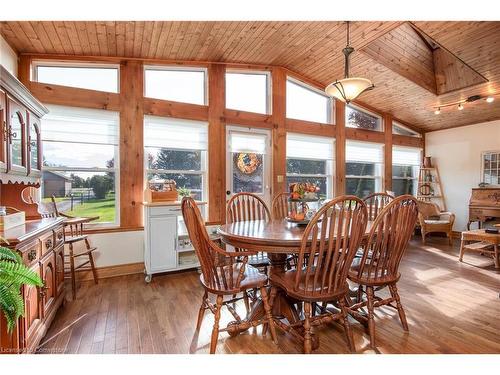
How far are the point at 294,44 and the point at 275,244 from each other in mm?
3164

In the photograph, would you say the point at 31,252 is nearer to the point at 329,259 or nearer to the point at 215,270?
the point at 215,270

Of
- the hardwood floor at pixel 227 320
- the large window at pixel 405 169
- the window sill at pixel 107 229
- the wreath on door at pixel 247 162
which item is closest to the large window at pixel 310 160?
the wreath on door at pixel 247 162

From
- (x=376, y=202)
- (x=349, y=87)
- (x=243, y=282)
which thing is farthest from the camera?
(x=376, y=202)

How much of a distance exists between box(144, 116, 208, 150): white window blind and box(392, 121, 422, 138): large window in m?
4.49

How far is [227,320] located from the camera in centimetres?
224

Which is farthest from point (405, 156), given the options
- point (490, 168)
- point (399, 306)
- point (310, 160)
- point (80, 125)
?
point (80, 125)

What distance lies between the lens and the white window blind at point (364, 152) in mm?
5457

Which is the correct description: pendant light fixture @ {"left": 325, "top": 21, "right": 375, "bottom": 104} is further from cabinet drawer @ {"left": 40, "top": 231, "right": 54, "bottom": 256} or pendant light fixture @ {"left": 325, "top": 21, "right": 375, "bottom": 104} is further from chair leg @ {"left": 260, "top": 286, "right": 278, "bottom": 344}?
cabinet drawer @ {"left": 40, "top": 231, "right": 54, "bottom": 256}

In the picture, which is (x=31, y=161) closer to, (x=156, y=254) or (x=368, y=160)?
(x=156, y=254)

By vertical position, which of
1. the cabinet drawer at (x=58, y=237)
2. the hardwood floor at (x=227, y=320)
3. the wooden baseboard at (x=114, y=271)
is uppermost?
the cabinet drawer at (x=58, y=237)

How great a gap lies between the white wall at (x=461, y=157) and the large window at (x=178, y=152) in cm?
549

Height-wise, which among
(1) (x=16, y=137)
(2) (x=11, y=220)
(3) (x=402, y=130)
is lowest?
(2) (x=11, y=220)

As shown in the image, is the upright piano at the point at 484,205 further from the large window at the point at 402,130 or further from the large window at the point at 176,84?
the large window at the point at 176,84

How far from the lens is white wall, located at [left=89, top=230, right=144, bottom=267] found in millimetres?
3351
